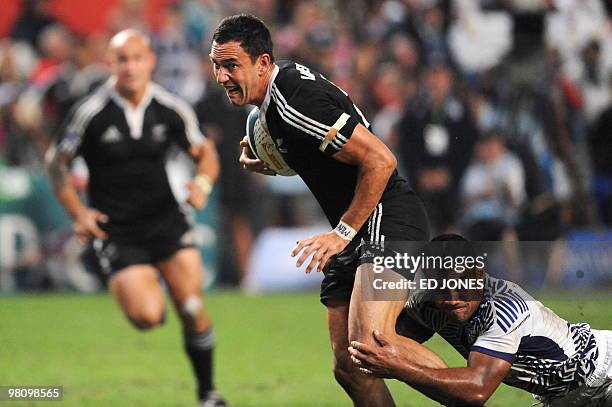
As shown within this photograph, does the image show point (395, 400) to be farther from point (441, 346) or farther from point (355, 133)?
point (355, 133)

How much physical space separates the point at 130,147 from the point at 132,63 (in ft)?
Result: 2.58

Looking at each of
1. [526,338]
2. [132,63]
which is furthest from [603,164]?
[526,338]

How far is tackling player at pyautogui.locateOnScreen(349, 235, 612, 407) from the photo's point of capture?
6172 mm

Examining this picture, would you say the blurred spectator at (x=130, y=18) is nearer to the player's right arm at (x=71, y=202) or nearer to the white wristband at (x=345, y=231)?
the player's right arm at (x=71, y=202)

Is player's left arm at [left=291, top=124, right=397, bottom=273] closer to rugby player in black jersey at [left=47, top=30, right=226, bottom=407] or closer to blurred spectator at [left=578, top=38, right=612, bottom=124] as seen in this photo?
rugby player in black jersey at [left=47, top=30, right=226, bottom=407]

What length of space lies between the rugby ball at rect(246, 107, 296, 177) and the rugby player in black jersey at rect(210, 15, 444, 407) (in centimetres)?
11

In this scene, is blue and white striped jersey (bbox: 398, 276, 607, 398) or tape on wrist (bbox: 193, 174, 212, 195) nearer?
blue and white striped jersey (bbox: 398, 276, 607, 398)

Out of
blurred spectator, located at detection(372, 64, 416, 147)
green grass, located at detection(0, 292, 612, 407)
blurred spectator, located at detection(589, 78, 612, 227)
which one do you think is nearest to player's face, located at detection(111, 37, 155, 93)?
green grass, located at detection(0, 292, 612, 407)

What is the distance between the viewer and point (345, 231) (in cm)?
649

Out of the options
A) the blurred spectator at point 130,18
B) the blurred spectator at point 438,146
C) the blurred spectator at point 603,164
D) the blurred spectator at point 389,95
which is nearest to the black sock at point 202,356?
the blurred spectator at point 438,146

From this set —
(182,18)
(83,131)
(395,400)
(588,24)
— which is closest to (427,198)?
(588,24)

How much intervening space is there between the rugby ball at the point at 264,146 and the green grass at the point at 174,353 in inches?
53.1

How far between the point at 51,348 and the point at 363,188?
6744 mm

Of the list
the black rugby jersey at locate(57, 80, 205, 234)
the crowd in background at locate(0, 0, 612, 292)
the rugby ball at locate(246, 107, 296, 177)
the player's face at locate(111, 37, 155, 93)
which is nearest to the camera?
the rugby ball at locate(246, 107, 296, 177)
